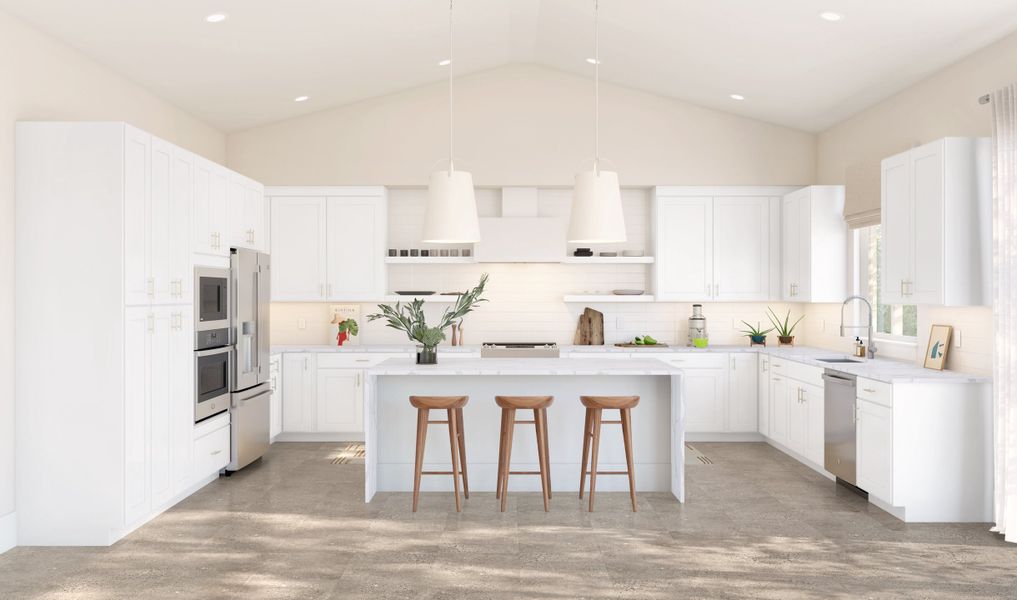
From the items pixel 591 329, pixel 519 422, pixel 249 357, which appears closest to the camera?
pixel 519 422

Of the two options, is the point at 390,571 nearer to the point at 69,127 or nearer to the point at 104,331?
the point at 104,331

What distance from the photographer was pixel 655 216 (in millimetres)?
7730

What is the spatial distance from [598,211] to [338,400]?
12.2 ft

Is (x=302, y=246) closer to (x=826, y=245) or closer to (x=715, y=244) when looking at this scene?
(x=715, y=244)

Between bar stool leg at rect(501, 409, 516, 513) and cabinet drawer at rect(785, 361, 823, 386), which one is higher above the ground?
cabinet drawer at rect(785, 361, 823, 386)

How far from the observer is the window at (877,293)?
240 inches

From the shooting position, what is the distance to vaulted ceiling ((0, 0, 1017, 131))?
474 centimetres

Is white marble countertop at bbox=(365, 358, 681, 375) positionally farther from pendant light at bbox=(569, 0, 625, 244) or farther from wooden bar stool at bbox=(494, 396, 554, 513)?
pendant light at bbox=(569, 0, 625, 244)

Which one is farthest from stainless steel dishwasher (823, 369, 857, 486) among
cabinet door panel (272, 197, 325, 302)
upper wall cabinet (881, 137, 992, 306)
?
cabinet door panel (272, 197, 325, 302)

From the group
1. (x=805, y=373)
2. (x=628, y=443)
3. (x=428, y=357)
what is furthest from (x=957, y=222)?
(x=428, y=357)

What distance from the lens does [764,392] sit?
7.15m

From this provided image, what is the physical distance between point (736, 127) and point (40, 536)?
22.9 feet

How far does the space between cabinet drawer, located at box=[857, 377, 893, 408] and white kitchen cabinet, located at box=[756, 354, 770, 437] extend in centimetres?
192

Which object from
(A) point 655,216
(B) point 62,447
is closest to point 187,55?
(B) point 62,447
